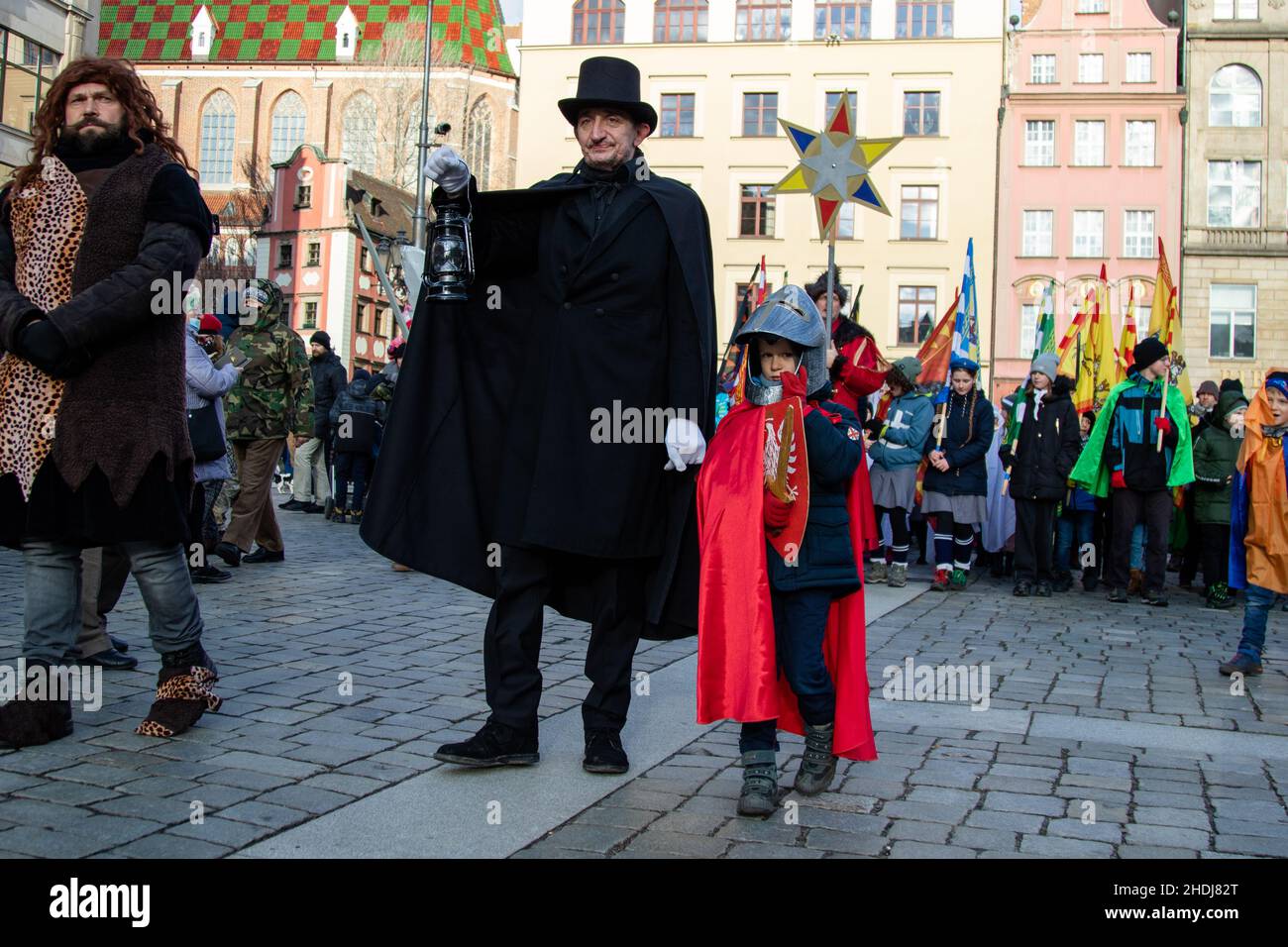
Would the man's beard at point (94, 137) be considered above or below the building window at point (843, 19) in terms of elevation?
below

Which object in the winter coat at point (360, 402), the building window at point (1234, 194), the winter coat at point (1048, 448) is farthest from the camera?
the building window at point (1234, 194)

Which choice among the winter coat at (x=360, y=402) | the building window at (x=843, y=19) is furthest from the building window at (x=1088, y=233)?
the winter coat at (x=360, y=402)

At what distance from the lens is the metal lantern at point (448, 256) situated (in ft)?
Answer: 14.1

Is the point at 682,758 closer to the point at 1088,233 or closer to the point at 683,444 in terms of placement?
the point at 683,444

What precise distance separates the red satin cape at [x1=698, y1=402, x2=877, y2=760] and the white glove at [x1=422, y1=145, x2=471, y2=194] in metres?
1.19

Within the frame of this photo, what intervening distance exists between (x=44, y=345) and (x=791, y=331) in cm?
244

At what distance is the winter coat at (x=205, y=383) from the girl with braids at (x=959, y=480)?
616 cm

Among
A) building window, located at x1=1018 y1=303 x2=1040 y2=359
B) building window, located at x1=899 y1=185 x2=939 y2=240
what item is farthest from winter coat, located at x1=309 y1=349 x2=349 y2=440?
building window, located at x1=899 y1=185 x2=939 y2=240

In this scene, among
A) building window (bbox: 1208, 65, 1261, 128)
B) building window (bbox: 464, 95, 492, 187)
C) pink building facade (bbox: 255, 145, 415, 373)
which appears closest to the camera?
building window (bbox: 1208, 65, 1261, 128)

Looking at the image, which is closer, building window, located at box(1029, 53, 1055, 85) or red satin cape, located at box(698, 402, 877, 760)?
red satin cape, located at box(698, 402, 877, 760)

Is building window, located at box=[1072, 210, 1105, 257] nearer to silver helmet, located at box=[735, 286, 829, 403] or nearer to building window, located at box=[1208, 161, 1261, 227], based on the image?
building window, located at box=[1208, 161, 1261, 227]

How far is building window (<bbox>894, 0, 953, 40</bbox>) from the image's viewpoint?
4697cm

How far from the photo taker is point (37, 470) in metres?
4.45

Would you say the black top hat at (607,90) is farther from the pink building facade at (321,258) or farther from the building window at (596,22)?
the pink building facade at (321,258)
